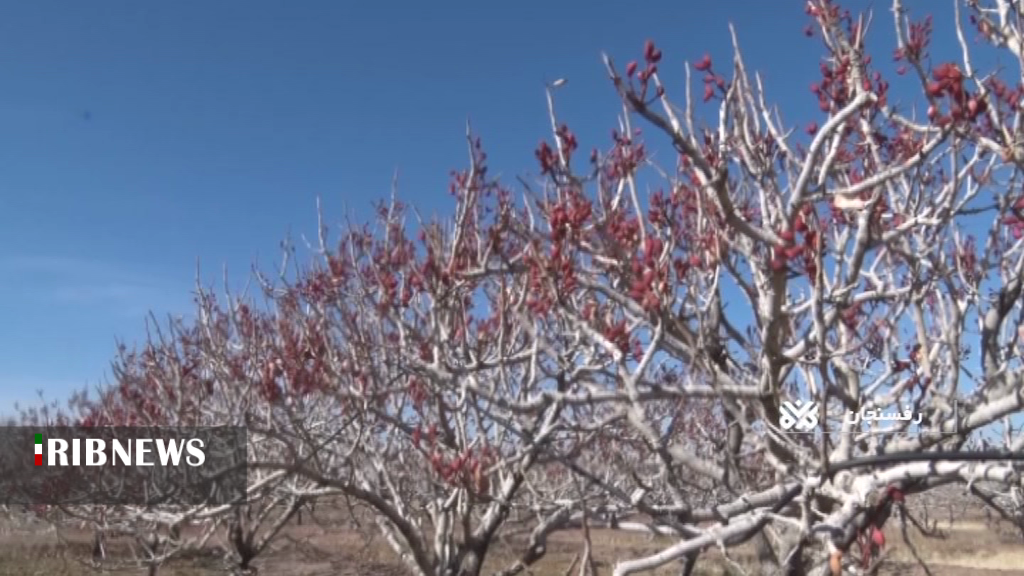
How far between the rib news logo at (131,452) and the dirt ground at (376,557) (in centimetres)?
280

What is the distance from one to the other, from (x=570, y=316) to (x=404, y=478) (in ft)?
15.1

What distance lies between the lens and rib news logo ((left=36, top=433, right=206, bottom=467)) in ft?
30.1

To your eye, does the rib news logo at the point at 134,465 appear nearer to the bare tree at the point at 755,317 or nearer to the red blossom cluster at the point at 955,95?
the bare tree at the point at 755,317

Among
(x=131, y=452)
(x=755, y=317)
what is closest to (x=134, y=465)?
(x=131, y=452)

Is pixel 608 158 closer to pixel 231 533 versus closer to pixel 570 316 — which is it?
pixel 570 316

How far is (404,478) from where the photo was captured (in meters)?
7.96

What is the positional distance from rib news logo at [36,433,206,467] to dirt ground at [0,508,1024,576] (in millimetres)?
2799

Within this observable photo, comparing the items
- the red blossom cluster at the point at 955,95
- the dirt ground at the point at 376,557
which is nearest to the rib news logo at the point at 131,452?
the dirt ground at the point at 376,557

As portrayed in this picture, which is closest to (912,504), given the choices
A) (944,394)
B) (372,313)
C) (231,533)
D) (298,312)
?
(944,394)

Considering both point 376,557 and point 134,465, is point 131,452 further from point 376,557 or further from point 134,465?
point 376,557

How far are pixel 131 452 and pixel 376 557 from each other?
9.13 metres

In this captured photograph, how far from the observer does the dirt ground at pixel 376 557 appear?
15720 millimetres

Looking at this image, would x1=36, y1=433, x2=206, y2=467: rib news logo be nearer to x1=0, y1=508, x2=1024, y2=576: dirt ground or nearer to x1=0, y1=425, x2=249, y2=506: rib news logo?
x1=0, y1=425, x2=249, y2=506: rib news logo

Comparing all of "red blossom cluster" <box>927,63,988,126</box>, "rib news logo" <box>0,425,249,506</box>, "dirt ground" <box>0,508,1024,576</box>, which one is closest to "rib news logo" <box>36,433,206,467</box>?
"rib news logo" <box>0,425,249,506</box>
